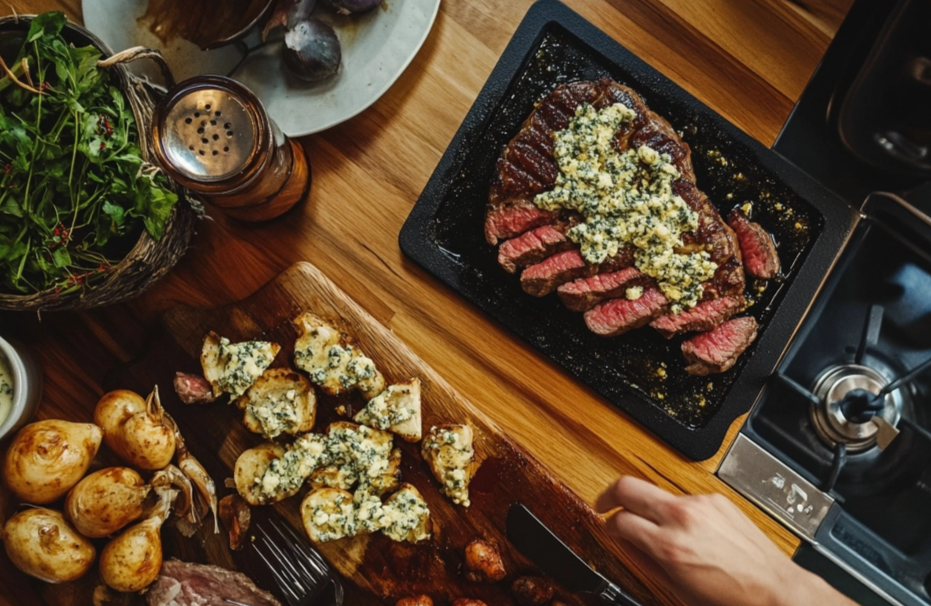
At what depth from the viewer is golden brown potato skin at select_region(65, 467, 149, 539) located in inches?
71.7

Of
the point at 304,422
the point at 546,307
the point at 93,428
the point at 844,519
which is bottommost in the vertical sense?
the point at 93,428

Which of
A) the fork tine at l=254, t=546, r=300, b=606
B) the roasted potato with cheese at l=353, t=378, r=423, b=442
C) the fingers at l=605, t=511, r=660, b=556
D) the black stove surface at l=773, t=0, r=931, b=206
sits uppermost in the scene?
the black stove surface at l=773, t=0, r=931, b=206

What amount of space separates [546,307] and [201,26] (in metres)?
1.28

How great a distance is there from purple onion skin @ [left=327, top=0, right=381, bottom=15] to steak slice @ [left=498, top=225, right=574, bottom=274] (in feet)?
2.54

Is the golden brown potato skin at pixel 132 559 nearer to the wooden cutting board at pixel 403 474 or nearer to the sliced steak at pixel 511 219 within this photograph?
the wooden cutting board at pixel 403 474

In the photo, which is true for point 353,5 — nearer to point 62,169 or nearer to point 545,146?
point 545,146

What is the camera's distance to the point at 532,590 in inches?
76.7

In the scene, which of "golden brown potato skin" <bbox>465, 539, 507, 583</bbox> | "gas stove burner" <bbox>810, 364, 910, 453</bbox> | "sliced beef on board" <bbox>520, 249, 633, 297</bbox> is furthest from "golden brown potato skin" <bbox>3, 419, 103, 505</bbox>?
"gas stove burner" <bbox>810, 364, 910, 453</bbox>

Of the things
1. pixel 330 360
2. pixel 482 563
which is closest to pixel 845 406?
Answer: pixel 482 563

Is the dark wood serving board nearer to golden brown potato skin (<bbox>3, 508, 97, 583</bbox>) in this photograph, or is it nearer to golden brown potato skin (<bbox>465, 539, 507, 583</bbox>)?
golden brown potato skin (<bbox>465, 539, 507, 583</bbox>)

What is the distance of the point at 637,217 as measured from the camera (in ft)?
6.56

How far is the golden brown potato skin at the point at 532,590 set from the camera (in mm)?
1950

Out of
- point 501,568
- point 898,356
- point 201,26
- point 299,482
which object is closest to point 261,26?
point 201,26

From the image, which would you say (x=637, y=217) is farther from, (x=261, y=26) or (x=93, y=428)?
(x=93, y=428)
